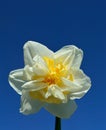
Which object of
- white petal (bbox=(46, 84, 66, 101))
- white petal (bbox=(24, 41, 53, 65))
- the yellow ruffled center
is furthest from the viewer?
white petal (bbox=(24, 41, 53, 65))

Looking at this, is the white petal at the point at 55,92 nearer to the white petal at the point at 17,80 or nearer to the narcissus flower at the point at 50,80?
the narcissus flower at the point at 50,80

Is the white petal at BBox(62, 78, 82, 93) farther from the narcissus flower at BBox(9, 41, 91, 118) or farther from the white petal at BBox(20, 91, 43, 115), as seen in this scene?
the white petal at BBox(20, 91, 43, 115)

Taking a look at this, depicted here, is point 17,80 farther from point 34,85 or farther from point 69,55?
point 69,55

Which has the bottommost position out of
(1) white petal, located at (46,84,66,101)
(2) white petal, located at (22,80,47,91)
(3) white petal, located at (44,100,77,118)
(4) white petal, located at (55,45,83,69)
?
(3) white petal, located at (44,100,77,118)

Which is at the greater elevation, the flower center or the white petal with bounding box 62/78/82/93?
the flower center

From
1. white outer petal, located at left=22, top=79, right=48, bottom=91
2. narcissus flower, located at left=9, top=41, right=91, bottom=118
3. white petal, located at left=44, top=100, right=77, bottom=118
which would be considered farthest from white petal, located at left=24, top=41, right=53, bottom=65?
white petal, located at left=44, top=100, right=77, bottom=118


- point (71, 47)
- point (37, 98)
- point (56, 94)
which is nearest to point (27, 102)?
point (37, 98)

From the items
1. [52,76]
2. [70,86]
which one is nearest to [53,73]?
[52,76]
